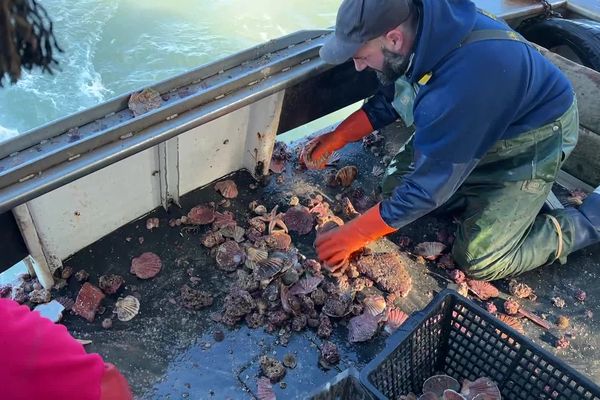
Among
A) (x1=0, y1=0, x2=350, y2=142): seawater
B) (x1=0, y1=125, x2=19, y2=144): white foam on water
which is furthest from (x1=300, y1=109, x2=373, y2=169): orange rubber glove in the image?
(x1=0, y1=125, x2=19, y2=144): white foam on water

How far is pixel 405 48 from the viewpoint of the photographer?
2170 millimetres

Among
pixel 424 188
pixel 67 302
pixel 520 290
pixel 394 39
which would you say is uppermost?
pixel 394 39

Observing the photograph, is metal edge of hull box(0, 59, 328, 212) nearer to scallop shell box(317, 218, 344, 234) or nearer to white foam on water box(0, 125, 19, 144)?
scallop shell box(317, 218, 344, 234)

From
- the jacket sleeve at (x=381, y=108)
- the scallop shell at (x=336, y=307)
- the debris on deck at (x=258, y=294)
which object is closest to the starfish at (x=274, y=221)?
the debris on deck at (x=258, y=294)

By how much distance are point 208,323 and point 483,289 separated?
1.19 m

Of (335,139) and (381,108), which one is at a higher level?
(381,108)

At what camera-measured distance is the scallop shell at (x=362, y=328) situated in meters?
2.33

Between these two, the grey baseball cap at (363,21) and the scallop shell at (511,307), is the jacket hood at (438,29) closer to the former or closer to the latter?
the grey baseball cap at (363,21)

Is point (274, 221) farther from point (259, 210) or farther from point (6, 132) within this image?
point (6, 132)

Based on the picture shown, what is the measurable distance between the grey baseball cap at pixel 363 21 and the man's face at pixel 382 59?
0.05 metres

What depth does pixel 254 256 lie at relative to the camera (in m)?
2.50

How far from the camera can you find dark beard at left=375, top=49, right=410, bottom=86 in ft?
7.20

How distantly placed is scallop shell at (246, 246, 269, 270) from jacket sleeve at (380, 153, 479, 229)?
52 cm

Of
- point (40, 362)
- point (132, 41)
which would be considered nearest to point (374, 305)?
point (40, 362)
